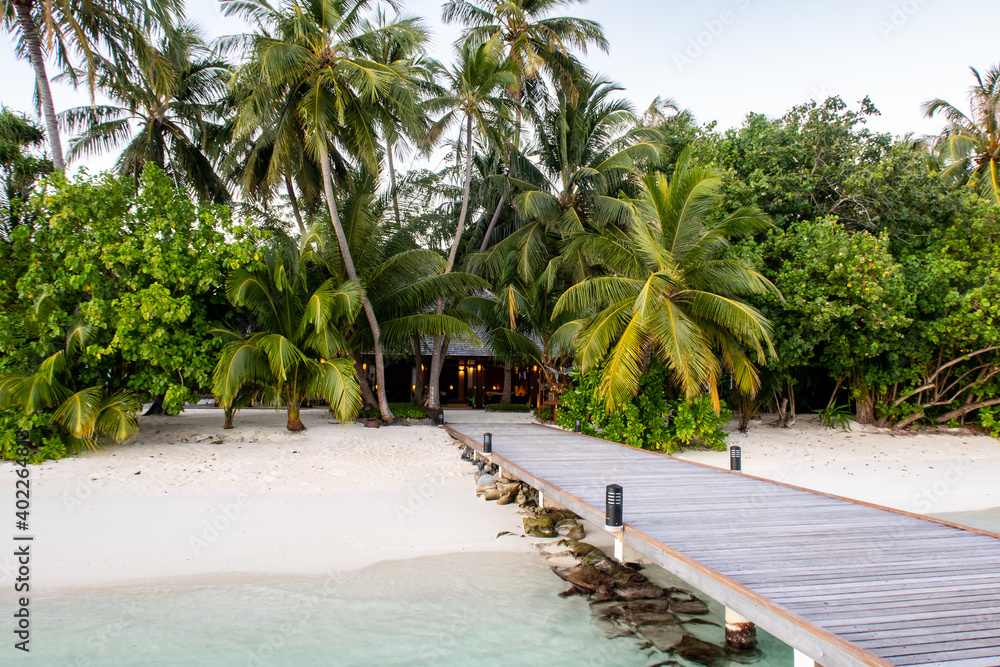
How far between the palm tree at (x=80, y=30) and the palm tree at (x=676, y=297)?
9612mm

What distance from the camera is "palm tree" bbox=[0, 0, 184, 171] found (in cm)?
964

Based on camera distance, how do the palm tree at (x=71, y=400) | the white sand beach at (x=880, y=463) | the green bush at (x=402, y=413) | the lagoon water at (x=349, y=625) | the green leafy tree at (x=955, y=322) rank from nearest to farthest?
the lagoon water at (x=349, y=625), the palm tree at (x=71, y=400), the white sand beach at (x=880, y=463), the green leafy tree at (x=955, y=322), the green bush at (x=402, y=413)

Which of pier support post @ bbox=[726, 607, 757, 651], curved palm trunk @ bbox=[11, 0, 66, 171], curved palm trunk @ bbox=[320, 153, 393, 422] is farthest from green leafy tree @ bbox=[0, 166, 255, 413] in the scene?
pier support post @ bbox=[726, 607, 757, 651]

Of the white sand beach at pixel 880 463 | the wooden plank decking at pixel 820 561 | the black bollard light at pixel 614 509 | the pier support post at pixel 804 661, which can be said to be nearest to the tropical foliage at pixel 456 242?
the white sand beach at pixel 880 463

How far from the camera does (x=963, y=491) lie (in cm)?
903

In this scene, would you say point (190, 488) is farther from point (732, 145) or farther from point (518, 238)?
point (732, 145)

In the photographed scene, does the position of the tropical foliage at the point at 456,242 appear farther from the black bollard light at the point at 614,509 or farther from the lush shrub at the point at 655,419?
the black bollard light at the point at 614,509

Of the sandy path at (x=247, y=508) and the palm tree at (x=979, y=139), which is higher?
the palm tree at (x=979, y=139)

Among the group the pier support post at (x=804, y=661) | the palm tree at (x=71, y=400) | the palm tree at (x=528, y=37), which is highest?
the palm tree at (x=528, y=37)

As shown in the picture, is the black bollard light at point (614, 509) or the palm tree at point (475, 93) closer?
the black bollard light at point (614, 509)

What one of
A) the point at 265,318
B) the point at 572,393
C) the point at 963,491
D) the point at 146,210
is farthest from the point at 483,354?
the point at 963,491

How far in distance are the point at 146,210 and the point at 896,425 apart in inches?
665

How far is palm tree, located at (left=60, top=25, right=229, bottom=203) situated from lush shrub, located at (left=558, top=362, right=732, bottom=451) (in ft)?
→ 38.6

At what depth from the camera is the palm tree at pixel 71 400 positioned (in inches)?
333
